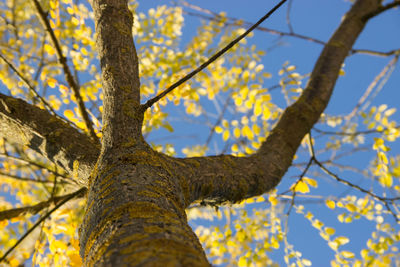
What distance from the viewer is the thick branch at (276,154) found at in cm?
121

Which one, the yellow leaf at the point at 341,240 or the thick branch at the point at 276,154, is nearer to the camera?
the thick branch at the point at 276,154

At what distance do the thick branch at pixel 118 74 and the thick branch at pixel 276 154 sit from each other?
0.27m

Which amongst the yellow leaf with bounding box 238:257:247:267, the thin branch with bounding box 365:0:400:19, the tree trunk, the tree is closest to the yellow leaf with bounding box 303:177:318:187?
the tree

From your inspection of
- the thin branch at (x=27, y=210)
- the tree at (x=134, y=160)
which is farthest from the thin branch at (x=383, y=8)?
the thin branch at (x=27, y=210)

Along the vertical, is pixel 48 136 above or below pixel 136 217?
above

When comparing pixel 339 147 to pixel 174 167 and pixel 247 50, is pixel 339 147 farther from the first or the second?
pixel 174 167

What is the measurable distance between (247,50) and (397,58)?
1.43m

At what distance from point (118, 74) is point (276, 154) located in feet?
3.03

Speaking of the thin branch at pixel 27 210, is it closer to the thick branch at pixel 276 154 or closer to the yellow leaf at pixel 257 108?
the thick branch at pixel 276 154

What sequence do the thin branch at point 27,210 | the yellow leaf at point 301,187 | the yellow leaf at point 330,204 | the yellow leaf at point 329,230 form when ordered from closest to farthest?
1. the thin branch at point 27,210
2. the yellow leaf at point 301,187
3. the yellow leaf at point 330,204
4. the yellow leaf at point 329,230

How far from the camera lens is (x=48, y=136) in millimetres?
1190

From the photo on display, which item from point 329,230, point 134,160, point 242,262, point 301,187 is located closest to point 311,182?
point 301,187

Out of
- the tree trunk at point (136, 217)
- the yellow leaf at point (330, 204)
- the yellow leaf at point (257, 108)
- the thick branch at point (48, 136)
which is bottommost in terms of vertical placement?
the tree trunk at point (136, 217)

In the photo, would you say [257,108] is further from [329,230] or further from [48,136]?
[48,136]
